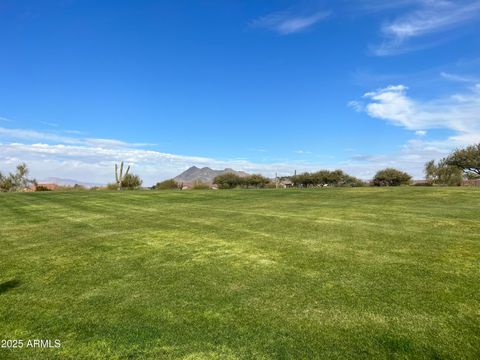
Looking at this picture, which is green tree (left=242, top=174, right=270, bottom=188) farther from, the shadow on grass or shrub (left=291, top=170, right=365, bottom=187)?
the shadow on grass

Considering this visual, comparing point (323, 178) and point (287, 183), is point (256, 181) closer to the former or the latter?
point (287, 183)

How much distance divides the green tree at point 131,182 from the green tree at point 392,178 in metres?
34.9

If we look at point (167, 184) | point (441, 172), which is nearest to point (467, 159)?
point (441, 172)

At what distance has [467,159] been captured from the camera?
2299 inches

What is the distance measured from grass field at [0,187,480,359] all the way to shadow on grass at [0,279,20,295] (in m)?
0.03

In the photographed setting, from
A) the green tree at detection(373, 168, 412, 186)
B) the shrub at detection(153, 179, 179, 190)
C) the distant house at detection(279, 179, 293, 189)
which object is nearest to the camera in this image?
the shrub at detection(153, 179, 179, 190)

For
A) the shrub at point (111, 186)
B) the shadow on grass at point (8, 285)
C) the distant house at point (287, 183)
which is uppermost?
the distant house at point (287, 183)

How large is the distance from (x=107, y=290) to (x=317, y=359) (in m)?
3.52

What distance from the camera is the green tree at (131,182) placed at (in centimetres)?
5062

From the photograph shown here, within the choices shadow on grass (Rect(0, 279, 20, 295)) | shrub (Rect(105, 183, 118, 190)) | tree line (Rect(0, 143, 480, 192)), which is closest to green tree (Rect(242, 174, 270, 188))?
tree line (Rect(0, 143, 480, 192))

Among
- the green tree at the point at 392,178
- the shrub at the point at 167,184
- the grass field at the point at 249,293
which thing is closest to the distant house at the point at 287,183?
the green tree at the point at 392,178

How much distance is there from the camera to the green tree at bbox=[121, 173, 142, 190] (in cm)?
5062

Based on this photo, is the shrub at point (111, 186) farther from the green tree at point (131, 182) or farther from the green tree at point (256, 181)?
the green tree at point (256, 181)

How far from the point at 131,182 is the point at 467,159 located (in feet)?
170
